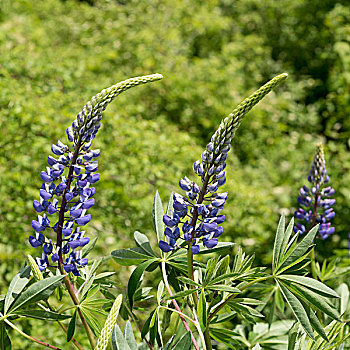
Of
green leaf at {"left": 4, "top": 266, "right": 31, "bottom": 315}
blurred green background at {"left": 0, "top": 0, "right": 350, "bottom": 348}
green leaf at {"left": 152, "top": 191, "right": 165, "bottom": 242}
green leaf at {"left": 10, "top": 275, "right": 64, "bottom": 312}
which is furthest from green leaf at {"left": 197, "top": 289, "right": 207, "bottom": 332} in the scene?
blurred green background at {"left": 0, "top": 0, "right": 350, "bottom": 348}

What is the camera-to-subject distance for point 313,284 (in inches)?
48.2

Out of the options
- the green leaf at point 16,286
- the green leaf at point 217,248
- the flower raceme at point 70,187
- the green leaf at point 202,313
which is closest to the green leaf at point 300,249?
the green leaf at point 217,248

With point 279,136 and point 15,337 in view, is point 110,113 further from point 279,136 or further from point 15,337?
point 279,136

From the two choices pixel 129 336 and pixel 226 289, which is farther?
pixel 226 289

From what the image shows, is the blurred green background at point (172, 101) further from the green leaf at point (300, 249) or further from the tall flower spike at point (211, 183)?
the tall flower spike at point (211, 183)

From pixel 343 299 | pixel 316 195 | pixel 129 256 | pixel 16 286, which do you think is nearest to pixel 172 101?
pixel 316 195

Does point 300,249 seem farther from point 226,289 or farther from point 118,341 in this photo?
point 118,341

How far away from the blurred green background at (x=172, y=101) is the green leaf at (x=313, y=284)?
1367 mm

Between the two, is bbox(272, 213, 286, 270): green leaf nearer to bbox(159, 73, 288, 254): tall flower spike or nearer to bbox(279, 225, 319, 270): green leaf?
bbox(279, 225, 319, 270): green leaf

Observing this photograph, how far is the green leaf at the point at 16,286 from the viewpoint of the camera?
4.04ft

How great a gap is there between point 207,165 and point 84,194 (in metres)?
0.37

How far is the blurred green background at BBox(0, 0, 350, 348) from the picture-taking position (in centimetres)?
277

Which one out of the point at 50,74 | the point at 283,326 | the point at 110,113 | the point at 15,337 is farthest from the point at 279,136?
the point at 15,337

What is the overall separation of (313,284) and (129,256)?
1.73 ft
